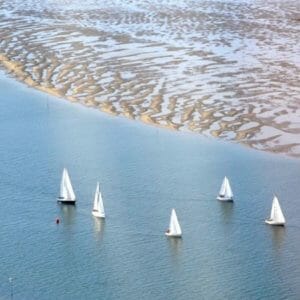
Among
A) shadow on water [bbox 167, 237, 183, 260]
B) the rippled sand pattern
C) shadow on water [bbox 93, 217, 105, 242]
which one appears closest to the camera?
shadow on water [bbox 167, 237, 183, 260]

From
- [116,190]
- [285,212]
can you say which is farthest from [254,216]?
[116,190]

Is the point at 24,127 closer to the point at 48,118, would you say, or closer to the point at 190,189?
the point at 48,118

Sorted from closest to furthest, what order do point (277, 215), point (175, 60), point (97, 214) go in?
point (277, 215)
point (97, 214)
point (175, 60)

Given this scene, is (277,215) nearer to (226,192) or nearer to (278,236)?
(278,236)

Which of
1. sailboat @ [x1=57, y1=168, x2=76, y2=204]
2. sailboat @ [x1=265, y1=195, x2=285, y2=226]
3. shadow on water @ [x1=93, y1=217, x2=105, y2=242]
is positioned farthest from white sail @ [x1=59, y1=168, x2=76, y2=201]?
sailboat @ [x1=265, y1=195, x2=285, y2=226]

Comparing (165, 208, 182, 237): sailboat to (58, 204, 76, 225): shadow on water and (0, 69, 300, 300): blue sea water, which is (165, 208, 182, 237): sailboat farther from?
(58, 204, 76, 225): shadow on water

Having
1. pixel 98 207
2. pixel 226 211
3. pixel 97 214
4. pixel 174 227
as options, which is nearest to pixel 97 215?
pixel 97 214

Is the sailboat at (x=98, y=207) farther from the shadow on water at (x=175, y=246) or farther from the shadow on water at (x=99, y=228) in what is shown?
the shadow on water at (x=175, y=246)

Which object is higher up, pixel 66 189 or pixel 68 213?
pixel 66 189
